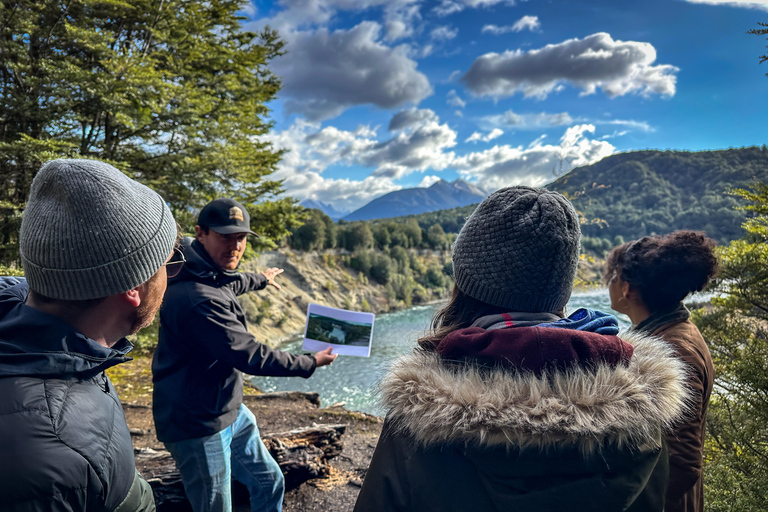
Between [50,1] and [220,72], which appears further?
[220,72]

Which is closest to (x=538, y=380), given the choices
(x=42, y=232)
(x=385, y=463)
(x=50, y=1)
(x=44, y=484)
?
(x=385, y=463)

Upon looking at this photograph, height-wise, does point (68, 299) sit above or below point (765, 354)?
above

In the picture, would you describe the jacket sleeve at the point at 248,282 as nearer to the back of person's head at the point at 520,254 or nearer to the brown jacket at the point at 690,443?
the back of person's head at the point at 520,254

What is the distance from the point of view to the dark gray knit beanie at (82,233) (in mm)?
1204

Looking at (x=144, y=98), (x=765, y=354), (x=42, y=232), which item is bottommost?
(x=765, y=354)

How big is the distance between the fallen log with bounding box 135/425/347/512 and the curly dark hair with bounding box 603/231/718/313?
3599mm

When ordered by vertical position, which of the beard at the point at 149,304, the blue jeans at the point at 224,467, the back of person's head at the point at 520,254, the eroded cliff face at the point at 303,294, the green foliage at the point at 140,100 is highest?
the green foliage at the point at 140,100

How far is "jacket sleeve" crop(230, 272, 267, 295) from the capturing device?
357cm

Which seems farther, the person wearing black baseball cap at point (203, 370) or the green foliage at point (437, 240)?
the green foliage at point (437, 240)

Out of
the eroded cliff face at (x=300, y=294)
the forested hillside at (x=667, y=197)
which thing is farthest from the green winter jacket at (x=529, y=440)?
the eroded cliff face at (x=300, y=294)

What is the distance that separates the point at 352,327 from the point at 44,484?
8.07ft

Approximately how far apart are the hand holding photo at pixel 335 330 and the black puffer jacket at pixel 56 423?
2.10 m

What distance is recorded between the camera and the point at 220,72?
12398 millimetres

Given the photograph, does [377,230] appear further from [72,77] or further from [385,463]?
[385,463]
